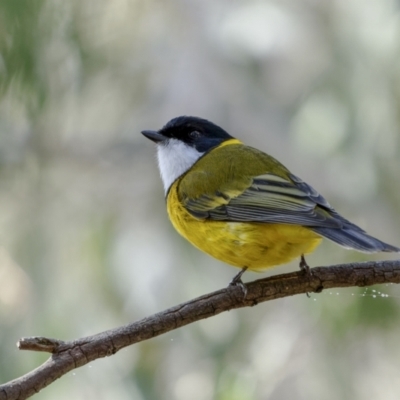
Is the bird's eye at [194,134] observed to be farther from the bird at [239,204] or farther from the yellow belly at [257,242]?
the yellow belly at [257,242]

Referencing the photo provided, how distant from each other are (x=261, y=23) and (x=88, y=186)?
131 centimetres

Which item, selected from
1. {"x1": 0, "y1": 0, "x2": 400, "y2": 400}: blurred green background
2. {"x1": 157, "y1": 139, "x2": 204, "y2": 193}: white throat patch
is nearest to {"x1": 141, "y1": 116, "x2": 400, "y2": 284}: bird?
{"x1": 157, "y1": 139, "x2": 204, "y2": 193}: white throat patch

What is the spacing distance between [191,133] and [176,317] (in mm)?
1506

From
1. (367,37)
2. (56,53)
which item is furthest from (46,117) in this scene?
(367,37)

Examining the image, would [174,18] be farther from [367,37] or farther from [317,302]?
[317,302]

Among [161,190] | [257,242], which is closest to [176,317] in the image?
[257,242]

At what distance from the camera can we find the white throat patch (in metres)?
3.62

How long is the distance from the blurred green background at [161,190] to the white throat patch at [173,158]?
306 millimetres

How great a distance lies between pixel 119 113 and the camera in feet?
13.6

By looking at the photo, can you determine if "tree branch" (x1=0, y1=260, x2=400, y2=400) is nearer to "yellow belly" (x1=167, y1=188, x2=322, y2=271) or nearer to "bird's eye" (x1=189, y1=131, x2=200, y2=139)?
"yellow belly" (x1=167, y1=188, x2=322, y2=271)

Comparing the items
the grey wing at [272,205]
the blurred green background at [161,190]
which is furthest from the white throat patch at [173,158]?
the grey wing at [272,205]

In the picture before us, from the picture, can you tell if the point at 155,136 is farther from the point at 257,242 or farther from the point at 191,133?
the point at 257,242

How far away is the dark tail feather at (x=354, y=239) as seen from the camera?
241 cm

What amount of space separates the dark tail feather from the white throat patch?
1134 millimetres
